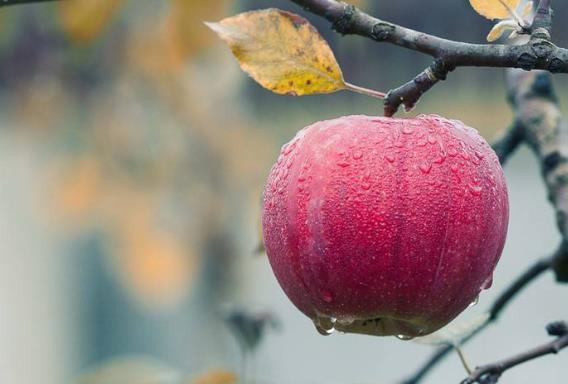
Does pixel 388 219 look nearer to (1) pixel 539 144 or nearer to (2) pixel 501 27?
(2) pixel 501 27

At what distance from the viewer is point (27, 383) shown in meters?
5.66

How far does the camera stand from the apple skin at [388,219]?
0.52 meters

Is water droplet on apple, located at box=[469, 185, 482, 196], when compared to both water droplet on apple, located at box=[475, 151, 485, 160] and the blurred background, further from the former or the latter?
the blurred background

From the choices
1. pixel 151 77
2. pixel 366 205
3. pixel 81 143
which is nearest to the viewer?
pixel 366 205

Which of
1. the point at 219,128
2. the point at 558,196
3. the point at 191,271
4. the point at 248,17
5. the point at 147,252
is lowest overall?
the point at 191,271

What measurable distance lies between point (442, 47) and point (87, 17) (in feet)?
2.17

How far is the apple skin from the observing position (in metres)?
0.52

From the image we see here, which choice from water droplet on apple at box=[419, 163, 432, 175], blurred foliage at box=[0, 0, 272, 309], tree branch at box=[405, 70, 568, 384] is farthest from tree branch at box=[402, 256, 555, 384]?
blurred foliage at box=[0, 0, 272, 309]

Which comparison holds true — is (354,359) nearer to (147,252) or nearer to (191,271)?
(191,271)

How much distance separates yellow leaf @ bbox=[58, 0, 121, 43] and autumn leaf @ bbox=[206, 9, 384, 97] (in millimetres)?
552

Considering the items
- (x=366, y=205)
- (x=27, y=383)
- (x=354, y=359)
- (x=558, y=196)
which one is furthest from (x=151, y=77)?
(x=27, y=383)

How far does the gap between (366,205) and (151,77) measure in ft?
4.98

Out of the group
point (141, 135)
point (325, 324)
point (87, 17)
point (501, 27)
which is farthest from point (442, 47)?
point (141, 135)

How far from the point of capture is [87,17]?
3.50ft
